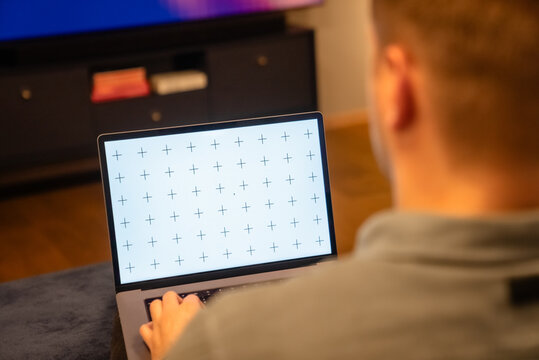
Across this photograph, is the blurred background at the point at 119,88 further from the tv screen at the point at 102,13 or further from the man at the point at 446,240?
the man at the point at 446,240

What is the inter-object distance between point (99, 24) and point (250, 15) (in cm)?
74

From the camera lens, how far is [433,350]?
1.98 feet

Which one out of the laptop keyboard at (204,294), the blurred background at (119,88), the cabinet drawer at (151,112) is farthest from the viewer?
the cabinet drawer at (151,112)

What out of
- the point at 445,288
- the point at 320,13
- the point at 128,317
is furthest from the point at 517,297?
the point at 320,13

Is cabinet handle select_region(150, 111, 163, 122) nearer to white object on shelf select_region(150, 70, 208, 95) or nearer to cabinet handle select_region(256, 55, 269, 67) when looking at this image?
white object on shelf select_region(150, 70, 208, 95)

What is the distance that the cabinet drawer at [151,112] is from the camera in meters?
3.54

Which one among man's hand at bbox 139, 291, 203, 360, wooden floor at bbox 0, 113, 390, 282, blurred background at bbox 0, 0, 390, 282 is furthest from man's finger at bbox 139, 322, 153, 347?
blurred background at bbox 0, 0, 390, 282

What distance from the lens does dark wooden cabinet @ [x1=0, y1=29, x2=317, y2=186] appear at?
3.38 m

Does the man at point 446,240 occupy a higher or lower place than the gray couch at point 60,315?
higher

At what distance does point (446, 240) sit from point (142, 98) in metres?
3.09

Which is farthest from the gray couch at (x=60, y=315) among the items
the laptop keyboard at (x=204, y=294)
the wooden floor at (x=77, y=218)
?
the wooden floor at (x=77, y=218)

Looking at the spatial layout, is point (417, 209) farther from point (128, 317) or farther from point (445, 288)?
point (128, 317)

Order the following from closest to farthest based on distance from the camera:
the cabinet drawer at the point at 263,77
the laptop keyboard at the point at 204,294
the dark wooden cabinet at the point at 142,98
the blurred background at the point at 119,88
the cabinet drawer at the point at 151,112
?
the laptop keyboard at the point at 204,294, the blurred background at the point at 119,88, the dark wooden cabinet at the point at 142,98, the cabinet drawer at the point at 151,112, the cabinet drawer at the point at 263,77

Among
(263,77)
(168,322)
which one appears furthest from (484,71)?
(263,77)
